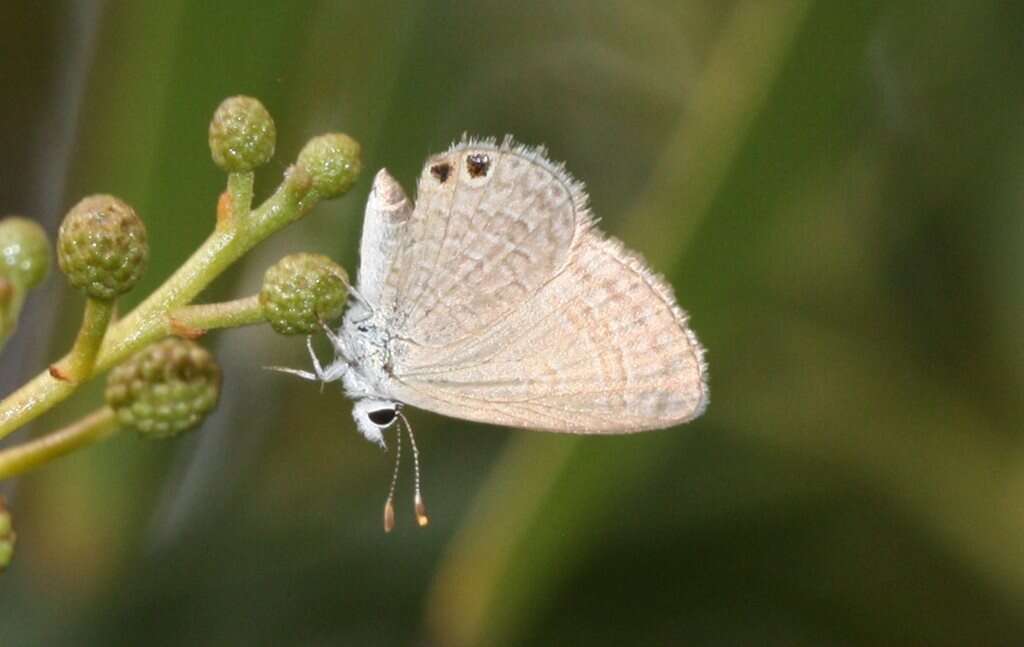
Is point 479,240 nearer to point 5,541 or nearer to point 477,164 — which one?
point 477,164

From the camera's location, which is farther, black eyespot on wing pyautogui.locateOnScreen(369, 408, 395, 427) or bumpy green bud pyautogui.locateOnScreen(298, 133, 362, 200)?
black eyespot on wing pyautogui.locateOnScreen(369, 408, 395, 427)

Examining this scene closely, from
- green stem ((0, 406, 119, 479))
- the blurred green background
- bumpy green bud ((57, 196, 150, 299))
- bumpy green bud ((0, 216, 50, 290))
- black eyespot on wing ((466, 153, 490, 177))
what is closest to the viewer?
bumpy green bud ((57, 196, 150, 299))

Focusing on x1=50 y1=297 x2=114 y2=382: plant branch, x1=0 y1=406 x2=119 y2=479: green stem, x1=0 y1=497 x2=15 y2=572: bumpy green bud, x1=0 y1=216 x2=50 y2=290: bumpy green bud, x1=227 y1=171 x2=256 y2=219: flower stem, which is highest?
x1=227 y1=171 x2=256 y2=219: flower stem

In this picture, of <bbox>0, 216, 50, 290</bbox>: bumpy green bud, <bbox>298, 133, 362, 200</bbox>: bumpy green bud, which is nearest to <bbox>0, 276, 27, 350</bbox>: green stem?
<bbox>0, 216, 50, 290</bbox>: bumpy green bud

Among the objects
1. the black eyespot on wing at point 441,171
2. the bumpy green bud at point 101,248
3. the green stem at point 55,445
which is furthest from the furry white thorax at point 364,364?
the bumpy green bud at point 101,248

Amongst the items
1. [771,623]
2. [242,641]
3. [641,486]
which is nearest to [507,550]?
[641,486]

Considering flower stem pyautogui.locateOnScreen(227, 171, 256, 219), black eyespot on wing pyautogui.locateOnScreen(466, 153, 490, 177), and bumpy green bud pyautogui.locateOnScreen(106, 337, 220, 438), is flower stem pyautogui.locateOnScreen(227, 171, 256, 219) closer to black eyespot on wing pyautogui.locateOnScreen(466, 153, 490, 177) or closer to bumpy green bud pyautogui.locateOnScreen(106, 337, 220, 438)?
bumpy green bud pyautogui.locateOnScreen(106, 337, 220, 438)

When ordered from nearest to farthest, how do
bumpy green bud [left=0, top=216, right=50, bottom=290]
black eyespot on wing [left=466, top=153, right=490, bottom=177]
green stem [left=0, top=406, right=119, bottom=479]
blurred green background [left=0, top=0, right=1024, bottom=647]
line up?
green stem [left=0, top=406, right=119, bottom=479], bumpy green bud [left=0, top=216, right=50, bottom=290], black eyespot on wing [left=466, top=153, right=490, bottom=177], blurred green background [left=0, top=0, right=1024, bottom=647]

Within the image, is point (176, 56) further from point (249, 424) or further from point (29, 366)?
point (249, 424)

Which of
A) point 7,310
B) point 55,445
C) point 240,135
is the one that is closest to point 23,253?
point 7,310
